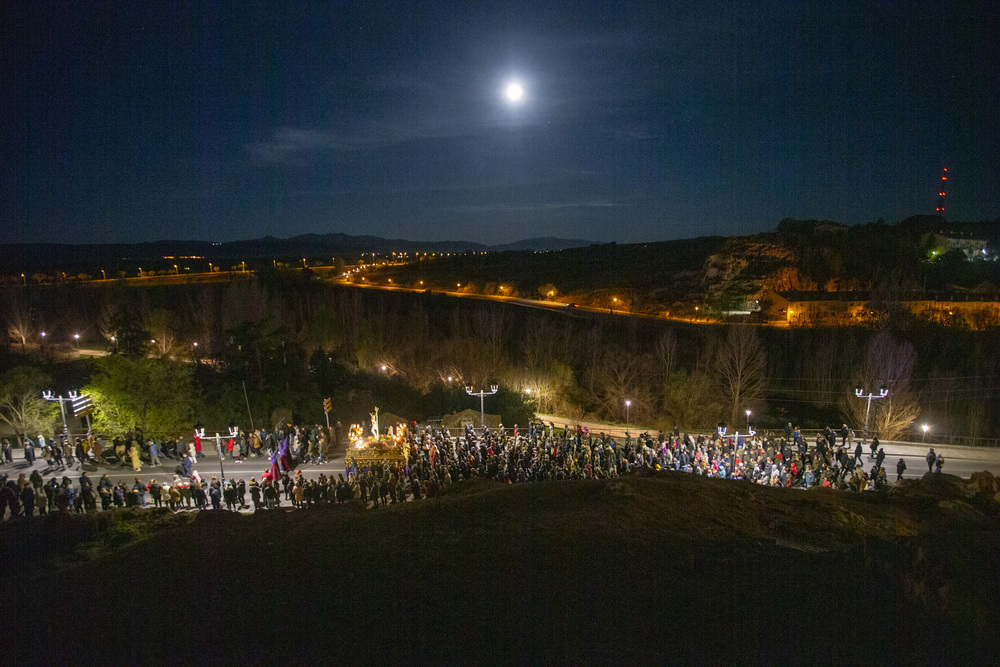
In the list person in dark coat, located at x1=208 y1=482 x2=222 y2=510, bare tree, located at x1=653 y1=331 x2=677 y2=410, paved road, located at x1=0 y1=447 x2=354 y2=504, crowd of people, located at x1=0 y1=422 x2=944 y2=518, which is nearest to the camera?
person in dark coat, located at x1=208 y1=482 x2=222 y2=510

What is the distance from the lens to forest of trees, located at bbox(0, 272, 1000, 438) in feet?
94.0

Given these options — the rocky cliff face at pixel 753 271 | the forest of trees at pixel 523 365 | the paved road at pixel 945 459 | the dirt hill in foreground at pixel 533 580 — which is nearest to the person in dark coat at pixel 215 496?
the dirt hill in foreground at pixel 533 580

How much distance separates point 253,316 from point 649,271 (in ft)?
169

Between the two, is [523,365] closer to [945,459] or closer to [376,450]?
[376,450]

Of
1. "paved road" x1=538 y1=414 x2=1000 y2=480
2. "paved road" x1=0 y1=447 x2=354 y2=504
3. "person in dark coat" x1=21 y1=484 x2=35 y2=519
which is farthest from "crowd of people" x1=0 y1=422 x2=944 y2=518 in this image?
"paved road" x1=538 y1=414 x2=1000 y2=480

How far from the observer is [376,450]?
674 inches

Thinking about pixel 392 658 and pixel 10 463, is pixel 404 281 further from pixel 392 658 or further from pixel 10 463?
pixel 392 658

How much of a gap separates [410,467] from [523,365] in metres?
24.8

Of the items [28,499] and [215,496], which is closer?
[28,499]

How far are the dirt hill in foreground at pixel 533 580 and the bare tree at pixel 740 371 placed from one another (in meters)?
20.3

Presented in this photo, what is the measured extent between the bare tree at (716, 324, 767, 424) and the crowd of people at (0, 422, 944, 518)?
14.0m

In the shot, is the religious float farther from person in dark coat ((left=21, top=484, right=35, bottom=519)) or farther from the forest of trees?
the forest of trees

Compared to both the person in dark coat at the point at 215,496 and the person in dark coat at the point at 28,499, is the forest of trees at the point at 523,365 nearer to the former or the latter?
the person in dark coat at the point at 28,499

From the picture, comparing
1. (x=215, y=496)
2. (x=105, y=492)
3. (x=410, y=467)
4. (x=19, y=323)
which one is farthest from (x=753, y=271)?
(x=19, y=323)
